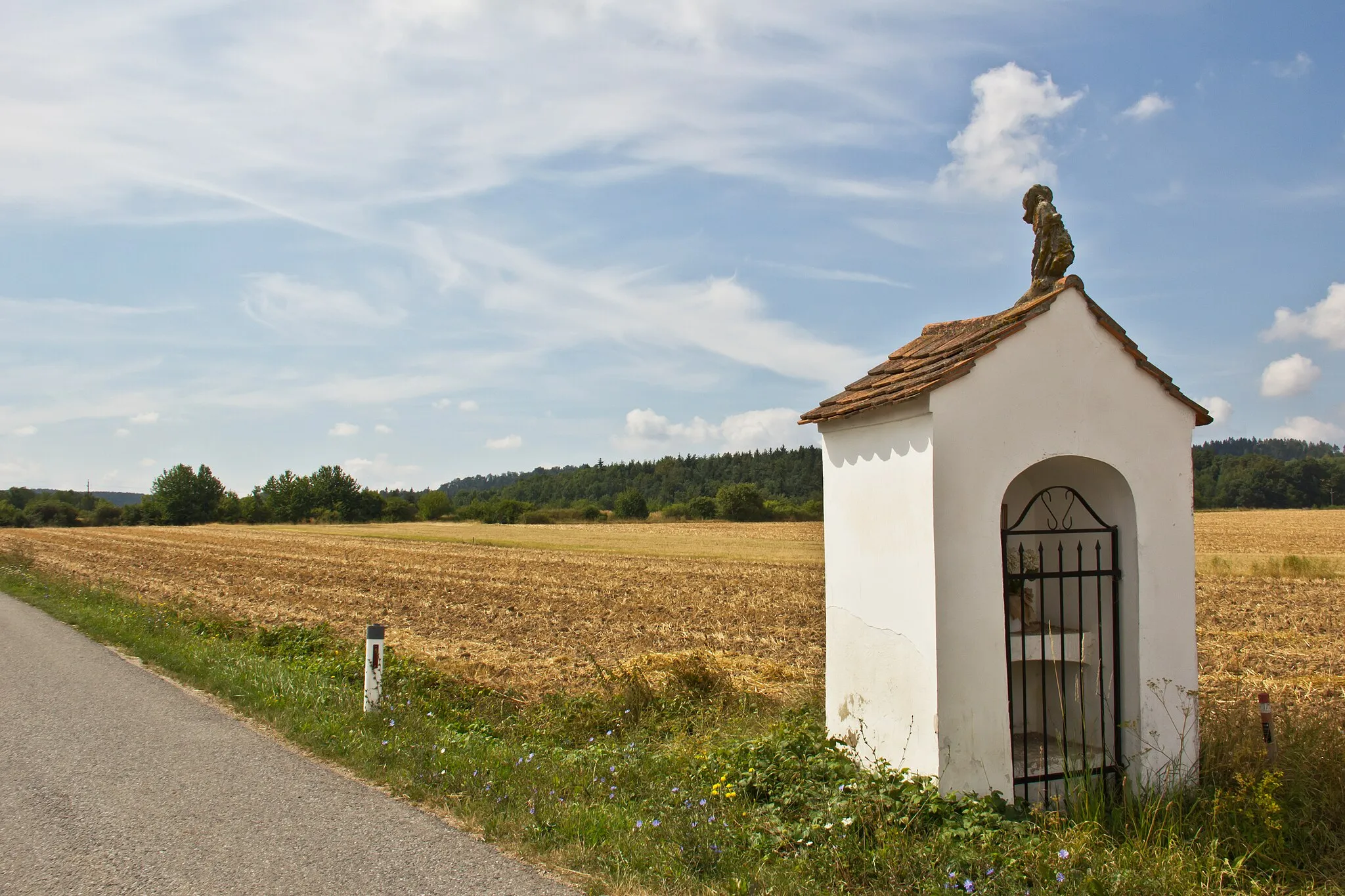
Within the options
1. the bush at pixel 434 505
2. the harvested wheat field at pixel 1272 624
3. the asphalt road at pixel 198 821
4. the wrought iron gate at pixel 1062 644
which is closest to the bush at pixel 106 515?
the bush at pixel 434 505

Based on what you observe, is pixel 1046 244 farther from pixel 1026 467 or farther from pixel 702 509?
pixel 702 509

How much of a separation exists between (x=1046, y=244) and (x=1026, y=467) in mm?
1561

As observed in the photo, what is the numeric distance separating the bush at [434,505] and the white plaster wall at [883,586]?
371 feet

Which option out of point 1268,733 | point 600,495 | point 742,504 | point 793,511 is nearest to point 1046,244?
point 1268,733

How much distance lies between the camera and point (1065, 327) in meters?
5.19

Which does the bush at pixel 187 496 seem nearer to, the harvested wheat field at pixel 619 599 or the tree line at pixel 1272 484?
the harvested wheat field at pixel 619 599

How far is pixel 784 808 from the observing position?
502 centimetres

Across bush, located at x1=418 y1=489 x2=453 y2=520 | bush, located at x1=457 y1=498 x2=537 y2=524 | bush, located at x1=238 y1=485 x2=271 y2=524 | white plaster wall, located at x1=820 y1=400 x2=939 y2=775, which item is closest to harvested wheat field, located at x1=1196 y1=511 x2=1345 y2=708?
white plaster wall, located at x1=820 y1=400 x2=939 y2=775

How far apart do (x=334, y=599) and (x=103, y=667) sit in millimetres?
10658

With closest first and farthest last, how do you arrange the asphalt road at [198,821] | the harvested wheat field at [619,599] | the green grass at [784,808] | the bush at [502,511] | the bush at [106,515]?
1. the green grass at [784,808]
2. the asphalt road at [198,821]
3. the harvested wheat field at [619,599]
4. the bush at [502,511]
5. the bush at [106,515]

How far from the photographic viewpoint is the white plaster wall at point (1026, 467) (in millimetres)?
4871

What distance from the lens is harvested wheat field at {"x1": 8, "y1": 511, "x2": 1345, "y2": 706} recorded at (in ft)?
37.6

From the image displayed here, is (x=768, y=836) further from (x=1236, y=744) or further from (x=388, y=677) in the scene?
(x=388, y=677)

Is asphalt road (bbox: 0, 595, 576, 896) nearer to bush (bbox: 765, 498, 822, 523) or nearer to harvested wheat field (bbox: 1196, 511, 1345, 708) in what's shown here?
harvested wheat field (bbox: 1196, 511, 1345, 708)
